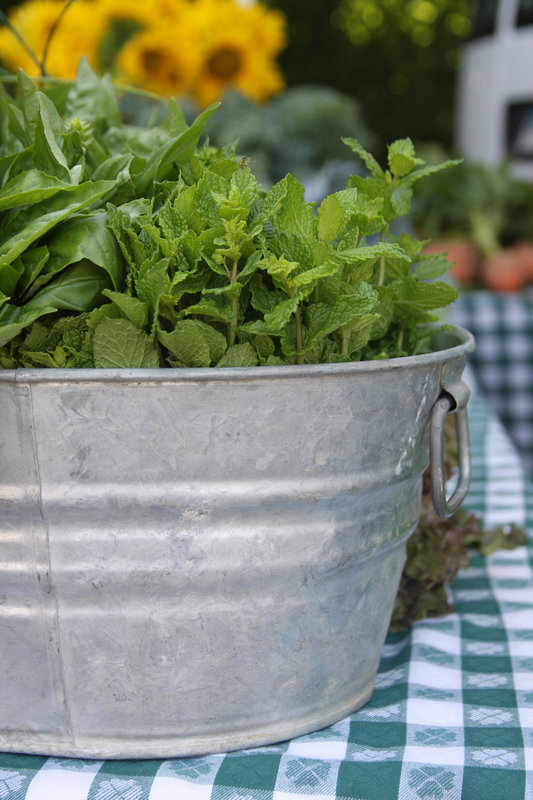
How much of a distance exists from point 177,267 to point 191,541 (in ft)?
0.59

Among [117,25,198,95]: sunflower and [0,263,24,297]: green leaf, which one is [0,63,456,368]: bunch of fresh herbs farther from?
[117,25,198,95]: sunflower

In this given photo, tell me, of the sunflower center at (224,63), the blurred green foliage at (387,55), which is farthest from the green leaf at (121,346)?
the blurred green foliage at (387,55)

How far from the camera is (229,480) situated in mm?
537

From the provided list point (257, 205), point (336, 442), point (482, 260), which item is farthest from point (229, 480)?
point (482, 260)

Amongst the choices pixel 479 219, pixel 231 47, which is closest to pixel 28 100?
pixel 231 47

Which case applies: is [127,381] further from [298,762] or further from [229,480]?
[298,762]

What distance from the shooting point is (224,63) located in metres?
2.28

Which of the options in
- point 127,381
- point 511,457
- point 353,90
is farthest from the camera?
point 353,90

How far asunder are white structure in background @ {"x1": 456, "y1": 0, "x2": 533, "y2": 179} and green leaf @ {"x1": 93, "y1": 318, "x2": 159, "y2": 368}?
2.59m

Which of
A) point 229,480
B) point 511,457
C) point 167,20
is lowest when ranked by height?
point 511,457

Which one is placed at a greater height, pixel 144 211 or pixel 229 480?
pixel 144 211

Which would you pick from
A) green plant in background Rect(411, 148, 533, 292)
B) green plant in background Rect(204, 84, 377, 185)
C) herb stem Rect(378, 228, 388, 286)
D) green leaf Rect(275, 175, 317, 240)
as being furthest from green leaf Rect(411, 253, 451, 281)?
green plant in background Rect(411, 148, 533, 292)

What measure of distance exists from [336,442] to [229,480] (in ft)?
0.25

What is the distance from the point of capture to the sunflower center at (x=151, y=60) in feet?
6.91
